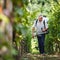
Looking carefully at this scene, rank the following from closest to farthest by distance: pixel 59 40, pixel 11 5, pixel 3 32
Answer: pixel 3 32, pixel 11 5, pixel 59 40

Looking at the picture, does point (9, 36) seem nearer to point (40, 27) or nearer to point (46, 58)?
point (46, 58)

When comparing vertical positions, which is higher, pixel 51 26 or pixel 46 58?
pixel 51 26

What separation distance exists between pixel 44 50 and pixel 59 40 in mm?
705

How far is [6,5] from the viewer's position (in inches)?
47.0

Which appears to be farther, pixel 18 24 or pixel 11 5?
pixel 18 24

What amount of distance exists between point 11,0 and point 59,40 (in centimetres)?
1023

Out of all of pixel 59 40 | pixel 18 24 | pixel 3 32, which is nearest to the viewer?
pixel 3 32

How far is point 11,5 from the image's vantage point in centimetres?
124

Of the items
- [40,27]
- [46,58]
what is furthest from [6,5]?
[40,27]

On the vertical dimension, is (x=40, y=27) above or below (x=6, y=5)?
above

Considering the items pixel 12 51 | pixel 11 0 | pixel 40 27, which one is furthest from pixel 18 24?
pixel 40 27

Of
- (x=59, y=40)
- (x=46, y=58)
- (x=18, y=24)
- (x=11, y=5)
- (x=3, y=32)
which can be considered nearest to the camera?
(x=3, y=32)

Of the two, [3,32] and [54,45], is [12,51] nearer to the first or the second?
[3,32]

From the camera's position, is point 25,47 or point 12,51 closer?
point 12,51
